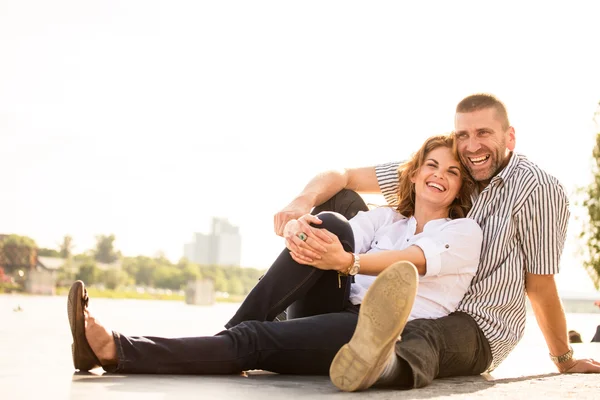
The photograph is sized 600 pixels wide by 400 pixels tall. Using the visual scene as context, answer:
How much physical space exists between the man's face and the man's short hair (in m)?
0.02

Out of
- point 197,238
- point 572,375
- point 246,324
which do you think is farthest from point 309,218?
point 197,238

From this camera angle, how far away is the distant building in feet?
319

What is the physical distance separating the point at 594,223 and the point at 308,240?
17663mm

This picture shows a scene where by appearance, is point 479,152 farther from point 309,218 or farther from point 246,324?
point 246,324

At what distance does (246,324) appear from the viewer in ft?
9.86

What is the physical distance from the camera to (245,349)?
2.95 metres

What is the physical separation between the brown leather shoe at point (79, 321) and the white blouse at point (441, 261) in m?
1.23

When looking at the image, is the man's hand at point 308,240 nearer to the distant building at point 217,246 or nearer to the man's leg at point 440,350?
the man's leg at point 440,350

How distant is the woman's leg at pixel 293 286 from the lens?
3.18 m

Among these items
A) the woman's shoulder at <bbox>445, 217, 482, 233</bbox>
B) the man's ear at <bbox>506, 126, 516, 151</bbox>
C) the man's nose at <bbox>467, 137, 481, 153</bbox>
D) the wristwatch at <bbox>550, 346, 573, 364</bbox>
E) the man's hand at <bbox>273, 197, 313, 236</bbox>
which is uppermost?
the man's ear at <bbox>506, 126, 516, 151</bbox>

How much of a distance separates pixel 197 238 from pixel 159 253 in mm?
30512

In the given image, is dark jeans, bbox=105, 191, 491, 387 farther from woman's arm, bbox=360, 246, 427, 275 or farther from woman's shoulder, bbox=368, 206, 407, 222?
woman's shoulder, bbox=368, 206, 407, 222

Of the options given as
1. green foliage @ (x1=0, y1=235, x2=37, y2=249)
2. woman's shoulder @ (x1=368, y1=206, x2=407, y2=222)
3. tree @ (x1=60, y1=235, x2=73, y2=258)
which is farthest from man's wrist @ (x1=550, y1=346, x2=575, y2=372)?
tree @ (x1=60, y1=235, x2=73, y2=258)

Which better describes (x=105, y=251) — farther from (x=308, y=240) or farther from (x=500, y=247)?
(x=308, y=240)
